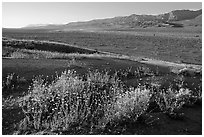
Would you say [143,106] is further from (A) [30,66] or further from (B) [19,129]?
(A) [30,66]

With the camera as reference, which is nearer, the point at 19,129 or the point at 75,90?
the point at 19,129

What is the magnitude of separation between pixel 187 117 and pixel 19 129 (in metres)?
4.33

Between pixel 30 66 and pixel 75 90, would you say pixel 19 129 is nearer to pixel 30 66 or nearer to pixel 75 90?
pixel 75 90

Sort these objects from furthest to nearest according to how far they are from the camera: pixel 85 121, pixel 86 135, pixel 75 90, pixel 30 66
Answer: pixel 30 66 < pixel 75 90 < pixel 85 121 < pixel 86 135

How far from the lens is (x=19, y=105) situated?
7746mm

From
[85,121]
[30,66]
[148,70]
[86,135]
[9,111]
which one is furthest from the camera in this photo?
[148,70]

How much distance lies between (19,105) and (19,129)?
4.21ft

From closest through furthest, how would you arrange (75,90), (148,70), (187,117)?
(187,117), (75,90), (148,70)


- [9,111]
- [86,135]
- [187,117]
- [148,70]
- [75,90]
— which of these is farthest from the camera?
[148,70]

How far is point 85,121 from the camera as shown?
6.79 m

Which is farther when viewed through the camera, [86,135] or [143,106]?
[143,106]

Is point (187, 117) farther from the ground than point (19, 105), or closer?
closer

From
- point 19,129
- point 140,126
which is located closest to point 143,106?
point 140,126

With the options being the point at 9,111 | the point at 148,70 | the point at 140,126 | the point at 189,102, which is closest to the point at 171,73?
the point at 148,70
